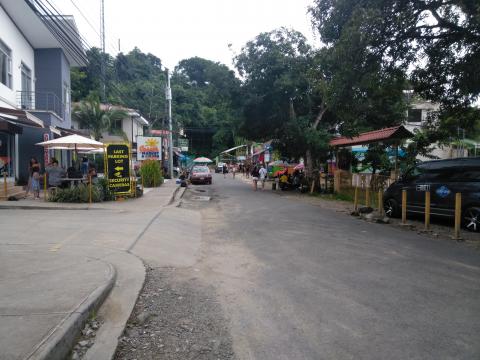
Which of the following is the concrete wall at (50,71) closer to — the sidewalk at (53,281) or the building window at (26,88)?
the building window at (26,88)

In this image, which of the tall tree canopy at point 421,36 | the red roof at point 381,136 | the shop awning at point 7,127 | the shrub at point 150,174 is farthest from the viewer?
the shrub at point 150,174

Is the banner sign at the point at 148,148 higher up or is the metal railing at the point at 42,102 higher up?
the metal railing at the point at 42,102

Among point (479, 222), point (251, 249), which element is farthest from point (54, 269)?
point (479, 222)

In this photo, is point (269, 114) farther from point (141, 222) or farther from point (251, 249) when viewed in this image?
point (251, 249)

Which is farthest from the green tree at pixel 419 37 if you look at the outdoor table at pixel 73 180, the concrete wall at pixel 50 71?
the concrete wall at pixel 50 71

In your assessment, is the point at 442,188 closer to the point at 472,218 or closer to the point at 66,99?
the point at 472,218

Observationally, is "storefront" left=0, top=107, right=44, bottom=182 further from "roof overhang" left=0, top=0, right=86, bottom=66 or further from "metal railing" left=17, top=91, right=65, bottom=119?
"roof overhang" left=0, top=0, right=86, bottom=66

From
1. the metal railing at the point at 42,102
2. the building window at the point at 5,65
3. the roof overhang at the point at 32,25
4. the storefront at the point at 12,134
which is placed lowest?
the storefront at the point at 12,134

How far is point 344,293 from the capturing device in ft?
18.3

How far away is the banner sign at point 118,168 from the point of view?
16547mm

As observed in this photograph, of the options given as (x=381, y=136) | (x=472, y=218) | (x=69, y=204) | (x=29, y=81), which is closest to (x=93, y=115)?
(x=29, y=81)

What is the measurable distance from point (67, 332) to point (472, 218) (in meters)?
9.94

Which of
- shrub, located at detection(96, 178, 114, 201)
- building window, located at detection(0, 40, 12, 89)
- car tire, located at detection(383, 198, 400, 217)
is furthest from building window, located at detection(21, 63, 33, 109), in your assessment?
car tire, located at detection(383, 198, 400, 217)

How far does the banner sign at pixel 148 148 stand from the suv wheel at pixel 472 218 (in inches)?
834
